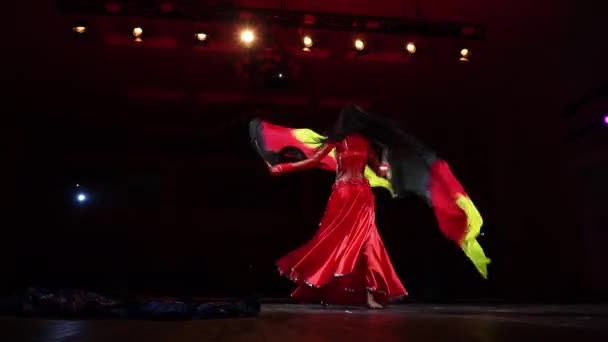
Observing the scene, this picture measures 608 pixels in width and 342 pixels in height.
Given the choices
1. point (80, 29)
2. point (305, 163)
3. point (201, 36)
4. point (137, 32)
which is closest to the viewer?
point (305, 163)

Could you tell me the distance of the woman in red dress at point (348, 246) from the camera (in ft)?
11.0

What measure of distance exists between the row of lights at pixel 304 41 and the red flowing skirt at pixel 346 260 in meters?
2.16

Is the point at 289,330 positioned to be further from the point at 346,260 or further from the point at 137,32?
the point at 137,32

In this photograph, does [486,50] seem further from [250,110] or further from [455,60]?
[250,110]

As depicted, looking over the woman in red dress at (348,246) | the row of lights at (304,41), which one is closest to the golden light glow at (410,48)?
the row of lights at (304,41)

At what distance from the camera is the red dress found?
3.35m

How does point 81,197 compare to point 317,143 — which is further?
point 81,197

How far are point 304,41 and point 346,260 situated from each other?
274 cm

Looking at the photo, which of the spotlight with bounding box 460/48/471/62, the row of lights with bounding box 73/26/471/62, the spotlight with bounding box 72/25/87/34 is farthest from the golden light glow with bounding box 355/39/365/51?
the spotlight with bounding box 72/25/87/34

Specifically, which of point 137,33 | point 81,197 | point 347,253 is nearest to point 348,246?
point 347,253

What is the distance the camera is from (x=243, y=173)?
727 cm

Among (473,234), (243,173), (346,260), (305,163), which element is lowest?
(346,260)

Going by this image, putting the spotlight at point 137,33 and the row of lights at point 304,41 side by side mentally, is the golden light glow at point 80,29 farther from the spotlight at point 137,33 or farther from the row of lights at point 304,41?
the spotlight at point 137,33

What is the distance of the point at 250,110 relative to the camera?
279 inches
